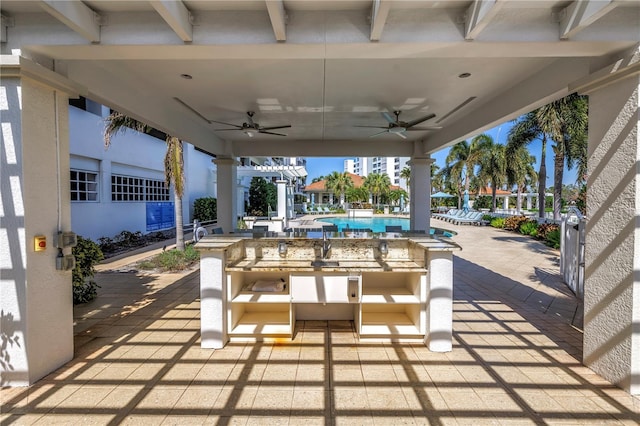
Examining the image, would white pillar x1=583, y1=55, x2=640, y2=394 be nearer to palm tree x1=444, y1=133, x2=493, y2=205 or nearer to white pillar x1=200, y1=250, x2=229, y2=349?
white pillar x1=200, y1=250, x2=229, y2=349

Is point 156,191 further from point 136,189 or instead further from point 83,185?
point 83,185

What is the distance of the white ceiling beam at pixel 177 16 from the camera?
7.93ft

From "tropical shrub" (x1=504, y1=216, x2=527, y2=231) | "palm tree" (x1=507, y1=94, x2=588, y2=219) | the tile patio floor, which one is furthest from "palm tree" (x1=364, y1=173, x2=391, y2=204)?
the tile patio floor

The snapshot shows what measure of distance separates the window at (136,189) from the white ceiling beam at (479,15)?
9.37 meters

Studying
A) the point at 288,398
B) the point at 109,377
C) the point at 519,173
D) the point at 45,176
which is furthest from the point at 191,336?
the point at 519,173

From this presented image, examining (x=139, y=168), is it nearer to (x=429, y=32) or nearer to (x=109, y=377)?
(x=109, y=377)

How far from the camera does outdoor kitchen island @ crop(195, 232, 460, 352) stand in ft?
10.9

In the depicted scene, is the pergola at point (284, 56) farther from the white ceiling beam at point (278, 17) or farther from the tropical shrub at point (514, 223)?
the tropical shrub at point (514, 223)

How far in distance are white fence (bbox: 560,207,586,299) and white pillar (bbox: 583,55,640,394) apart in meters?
2.61

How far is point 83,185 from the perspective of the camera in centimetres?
916

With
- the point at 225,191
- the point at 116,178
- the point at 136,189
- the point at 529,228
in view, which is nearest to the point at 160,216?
the point at 136,189

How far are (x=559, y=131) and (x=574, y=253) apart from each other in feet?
22.2

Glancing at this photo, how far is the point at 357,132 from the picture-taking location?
7.71 meters

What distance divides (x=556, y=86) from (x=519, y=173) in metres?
17.1
